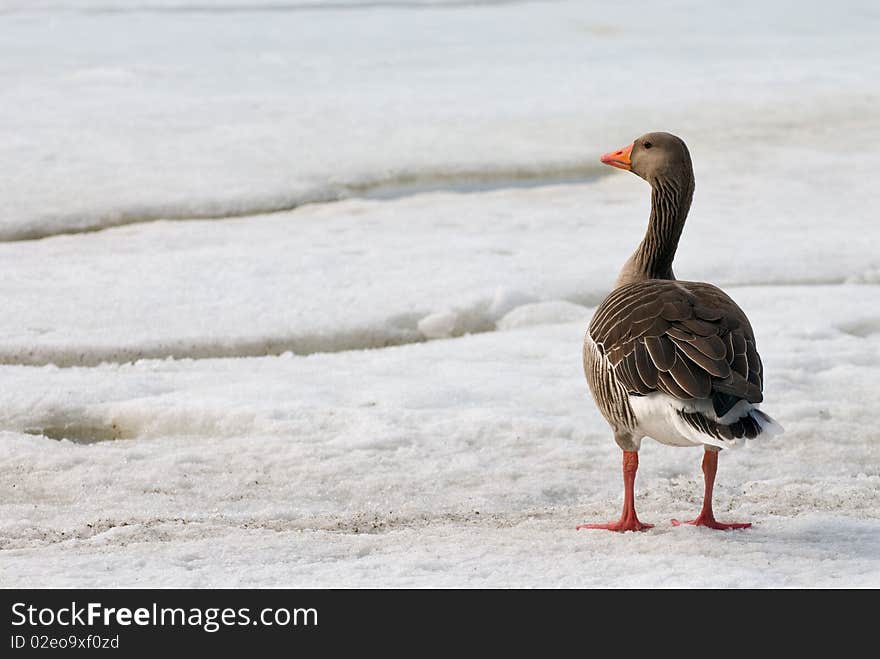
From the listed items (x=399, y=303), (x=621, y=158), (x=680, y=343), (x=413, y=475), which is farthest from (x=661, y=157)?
(x=399, y=303)

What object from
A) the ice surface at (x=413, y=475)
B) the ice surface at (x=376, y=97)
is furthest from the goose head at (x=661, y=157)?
the ice surface at (x=376, y=97)

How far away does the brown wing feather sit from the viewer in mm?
4199

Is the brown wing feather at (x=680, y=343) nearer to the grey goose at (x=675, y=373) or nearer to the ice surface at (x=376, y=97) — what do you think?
the grey goose at (x=675, y=373)

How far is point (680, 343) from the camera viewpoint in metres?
4.38

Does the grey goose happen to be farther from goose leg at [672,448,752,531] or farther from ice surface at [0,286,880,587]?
ice surface at [0,286,880,587]

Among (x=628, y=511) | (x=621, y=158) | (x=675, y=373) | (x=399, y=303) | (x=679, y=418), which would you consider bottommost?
(x=399, y=303)

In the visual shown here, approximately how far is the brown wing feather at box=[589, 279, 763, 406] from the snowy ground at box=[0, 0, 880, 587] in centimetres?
63

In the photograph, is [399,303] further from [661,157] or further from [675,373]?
[675,373]

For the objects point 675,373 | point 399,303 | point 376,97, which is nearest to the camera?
point 675,373

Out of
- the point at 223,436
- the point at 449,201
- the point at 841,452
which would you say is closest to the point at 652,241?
the point at 841,452

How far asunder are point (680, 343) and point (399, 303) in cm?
402

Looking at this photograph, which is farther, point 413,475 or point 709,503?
point 413,475

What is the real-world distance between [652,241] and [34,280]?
198 inches

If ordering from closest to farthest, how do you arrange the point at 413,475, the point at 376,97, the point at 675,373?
the point at 675,373 < the point at 413,475 < the point at 376,97
